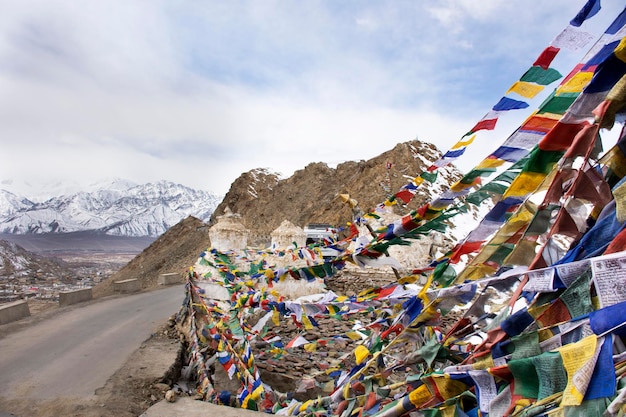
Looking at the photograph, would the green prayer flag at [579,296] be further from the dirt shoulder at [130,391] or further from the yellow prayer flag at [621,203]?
the dirt shoulder at [130,391]

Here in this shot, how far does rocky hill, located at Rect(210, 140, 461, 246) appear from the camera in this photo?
3250 cm

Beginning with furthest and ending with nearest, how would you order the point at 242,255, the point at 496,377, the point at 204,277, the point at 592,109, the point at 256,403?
the point at 242,255 < the point at 204,277 < the point at 256,403 < the point at 592,109 < the point at 496,377

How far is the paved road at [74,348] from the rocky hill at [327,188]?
1922 centimetres

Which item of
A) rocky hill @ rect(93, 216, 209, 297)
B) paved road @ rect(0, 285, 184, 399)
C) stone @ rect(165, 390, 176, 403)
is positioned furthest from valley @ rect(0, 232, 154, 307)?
stone @ rect(165, 390, 176, 403)

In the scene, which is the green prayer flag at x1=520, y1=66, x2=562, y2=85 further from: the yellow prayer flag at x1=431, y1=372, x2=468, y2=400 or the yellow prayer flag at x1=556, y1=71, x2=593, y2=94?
the yellow prayer flag at x1=431, y1=372, x2=468, y2=400

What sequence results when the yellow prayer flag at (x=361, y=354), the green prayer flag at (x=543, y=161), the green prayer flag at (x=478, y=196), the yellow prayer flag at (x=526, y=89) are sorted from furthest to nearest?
1. the green prayer flag at (x=478, y=196)
2. the yellow prayer flag at (x=361, y=354)
3. the yellow prayer flag at (x=526, y=89)
4. the green prayer flag at (x=543, y=161)

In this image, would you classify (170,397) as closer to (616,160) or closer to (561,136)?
(561,136)

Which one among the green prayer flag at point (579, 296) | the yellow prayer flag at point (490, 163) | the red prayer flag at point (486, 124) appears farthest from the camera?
the red prayer flag at point (486, 124)

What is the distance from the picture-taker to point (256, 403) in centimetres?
454

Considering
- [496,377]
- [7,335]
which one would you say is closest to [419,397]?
[496,377]

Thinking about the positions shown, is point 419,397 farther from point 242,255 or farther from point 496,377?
point 242,255

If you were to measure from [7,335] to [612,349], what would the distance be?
863 cm

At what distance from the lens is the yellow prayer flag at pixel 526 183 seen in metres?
2.55

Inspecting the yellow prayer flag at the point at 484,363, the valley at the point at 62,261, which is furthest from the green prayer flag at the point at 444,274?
the valley at the point at 62,261
